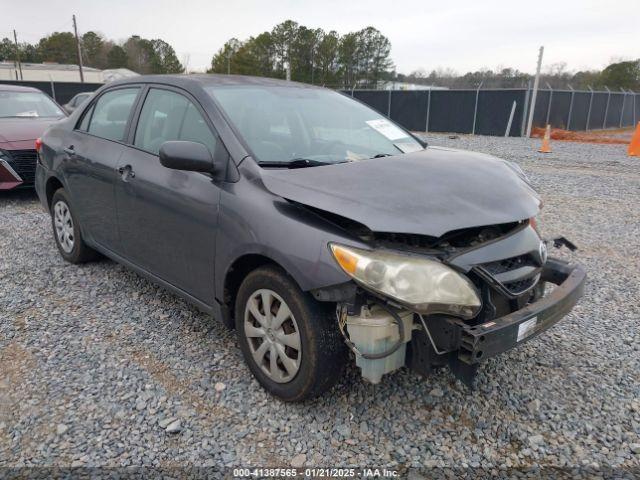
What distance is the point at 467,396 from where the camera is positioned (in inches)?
110

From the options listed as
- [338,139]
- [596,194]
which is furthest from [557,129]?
[338,139]

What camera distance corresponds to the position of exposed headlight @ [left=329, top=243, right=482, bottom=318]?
2.17 m

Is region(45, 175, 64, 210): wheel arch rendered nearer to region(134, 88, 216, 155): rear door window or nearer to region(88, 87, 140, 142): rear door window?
region(88, 87, 140, 142): rear door window

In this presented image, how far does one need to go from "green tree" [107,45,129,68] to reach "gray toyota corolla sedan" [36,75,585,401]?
3230 inches

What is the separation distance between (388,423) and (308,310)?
75 cm

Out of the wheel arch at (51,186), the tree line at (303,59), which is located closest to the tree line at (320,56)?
the tree line at (303,59)

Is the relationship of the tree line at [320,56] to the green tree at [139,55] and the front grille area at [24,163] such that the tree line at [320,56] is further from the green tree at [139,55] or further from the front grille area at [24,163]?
the front grille area at [24,163]

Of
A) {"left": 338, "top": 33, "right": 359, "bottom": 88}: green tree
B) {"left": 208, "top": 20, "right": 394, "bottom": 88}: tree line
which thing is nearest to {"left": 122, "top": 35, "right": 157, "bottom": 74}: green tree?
{"left": 208, "top": 20, "right": 394, "bottom": 88}: tree line

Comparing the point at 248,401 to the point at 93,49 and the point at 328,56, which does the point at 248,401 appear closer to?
the point at 328,56

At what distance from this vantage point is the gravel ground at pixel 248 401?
238 centimetres

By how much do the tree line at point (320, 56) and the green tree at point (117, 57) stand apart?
69.6 feet

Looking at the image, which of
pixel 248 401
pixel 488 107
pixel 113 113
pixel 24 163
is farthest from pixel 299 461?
→ pixel 488 107

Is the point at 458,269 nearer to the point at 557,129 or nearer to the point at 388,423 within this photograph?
the point at 388,423

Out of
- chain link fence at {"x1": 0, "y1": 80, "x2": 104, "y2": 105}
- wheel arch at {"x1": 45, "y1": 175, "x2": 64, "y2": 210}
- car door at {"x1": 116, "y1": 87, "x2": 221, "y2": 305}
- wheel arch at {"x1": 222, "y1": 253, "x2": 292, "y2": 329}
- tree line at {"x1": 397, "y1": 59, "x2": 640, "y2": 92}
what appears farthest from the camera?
tree line at {"x1": 397, "y1": 59, "x2": 640, "y2": 92}
